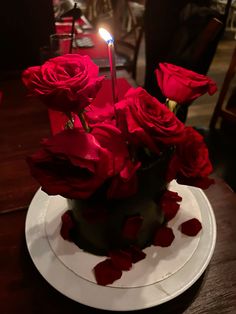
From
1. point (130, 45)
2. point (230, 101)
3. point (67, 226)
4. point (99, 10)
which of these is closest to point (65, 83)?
point (67, 226)

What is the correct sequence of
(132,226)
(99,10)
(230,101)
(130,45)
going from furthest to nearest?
(99,10) < (130,45) < (230,101) < (132,226)

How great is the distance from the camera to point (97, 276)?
511 millimetres

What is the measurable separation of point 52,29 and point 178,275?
4.30 ft

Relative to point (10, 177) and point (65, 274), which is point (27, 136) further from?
point (65, 274)

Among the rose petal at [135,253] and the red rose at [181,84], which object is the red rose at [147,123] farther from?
the rose petal at [135,253]

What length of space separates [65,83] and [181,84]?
0.18 meters

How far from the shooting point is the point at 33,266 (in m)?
0.57

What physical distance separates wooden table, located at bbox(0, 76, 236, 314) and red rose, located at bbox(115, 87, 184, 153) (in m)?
0.29

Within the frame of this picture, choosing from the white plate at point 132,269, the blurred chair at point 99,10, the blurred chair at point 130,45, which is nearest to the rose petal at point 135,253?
the white plate at point 132,269

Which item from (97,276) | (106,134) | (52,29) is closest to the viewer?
(106,134)

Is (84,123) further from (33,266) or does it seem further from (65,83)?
(33,266)

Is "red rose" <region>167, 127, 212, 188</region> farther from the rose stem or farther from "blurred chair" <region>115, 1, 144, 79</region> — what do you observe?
"blurred chair" <region>115, 1, 144, 79</region>

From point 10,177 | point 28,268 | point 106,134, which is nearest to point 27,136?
point 10,177

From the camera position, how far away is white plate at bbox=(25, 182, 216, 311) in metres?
0.49
